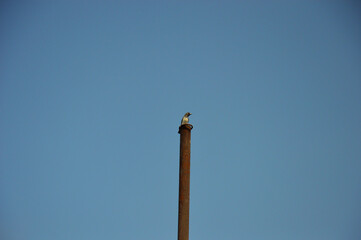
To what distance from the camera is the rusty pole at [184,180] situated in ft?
43.5

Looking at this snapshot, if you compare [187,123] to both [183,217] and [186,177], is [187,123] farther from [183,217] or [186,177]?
[183,217]

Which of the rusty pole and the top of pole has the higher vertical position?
the top of pole

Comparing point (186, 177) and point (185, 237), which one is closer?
point (185, 237)

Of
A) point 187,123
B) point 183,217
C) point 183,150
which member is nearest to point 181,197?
point 183,217

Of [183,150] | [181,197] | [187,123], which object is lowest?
[181,197]

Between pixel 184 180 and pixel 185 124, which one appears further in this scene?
pixel 185 124

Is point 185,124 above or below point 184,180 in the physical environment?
above

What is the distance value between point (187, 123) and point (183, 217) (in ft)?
11.3

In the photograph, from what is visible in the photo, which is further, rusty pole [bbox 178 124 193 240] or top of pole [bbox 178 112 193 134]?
top of pole [bbox 178 112 193 134]

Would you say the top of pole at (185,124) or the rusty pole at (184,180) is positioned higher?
the top of pole at (185,124)

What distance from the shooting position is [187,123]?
1473 cm

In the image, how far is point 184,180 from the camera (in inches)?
555

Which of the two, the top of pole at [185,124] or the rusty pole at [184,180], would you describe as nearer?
the rusty pole at [184,180]

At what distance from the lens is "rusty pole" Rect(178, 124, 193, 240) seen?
43.5ft
